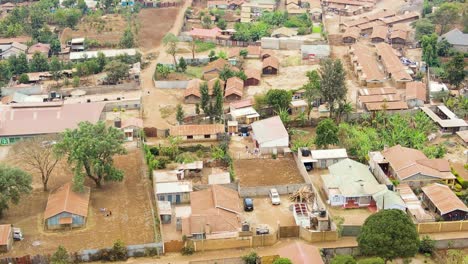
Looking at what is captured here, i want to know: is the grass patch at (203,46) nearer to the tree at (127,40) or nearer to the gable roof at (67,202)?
the tree at (127,40)

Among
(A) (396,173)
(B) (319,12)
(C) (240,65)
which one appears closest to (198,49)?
(C) (240,65)

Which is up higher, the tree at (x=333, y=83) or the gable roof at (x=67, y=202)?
the tree at (x=333, y=83)

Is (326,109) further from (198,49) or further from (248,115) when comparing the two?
(198,49)

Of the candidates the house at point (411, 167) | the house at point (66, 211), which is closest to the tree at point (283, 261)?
the house at point (411, 167)

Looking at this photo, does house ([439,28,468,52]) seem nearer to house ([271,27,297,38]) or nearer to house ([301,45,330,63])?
house ([301,45,330,63])

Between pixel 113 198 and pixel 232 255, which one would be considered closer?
pixel 232 255

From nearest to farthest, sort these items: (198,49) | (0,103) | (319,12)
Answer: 1. (0,103)
2. (198,49)
3. (319,12)
